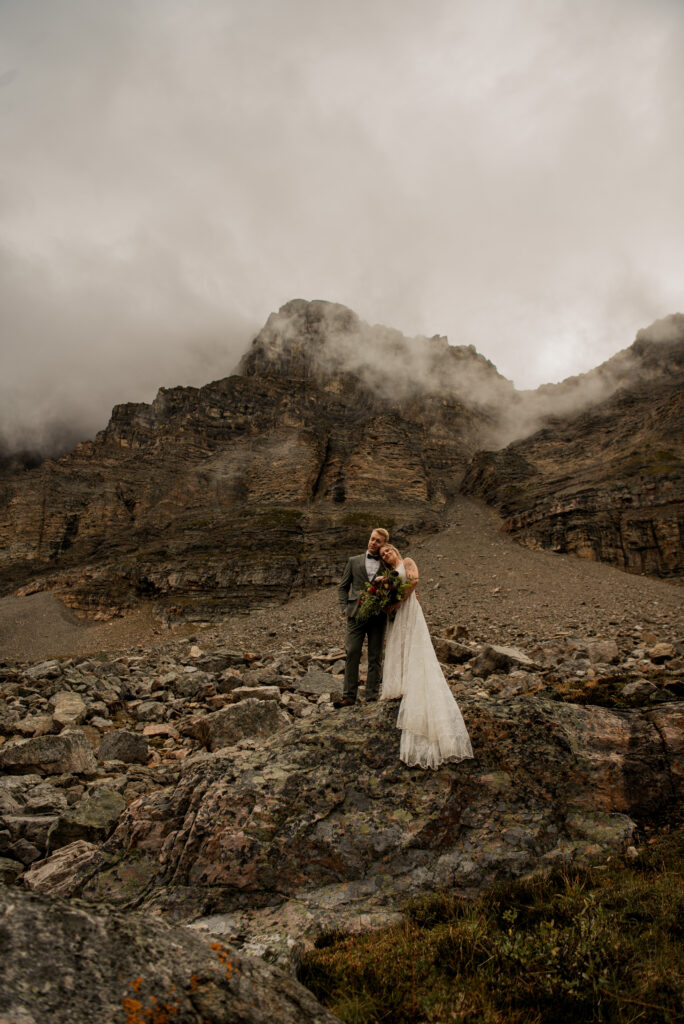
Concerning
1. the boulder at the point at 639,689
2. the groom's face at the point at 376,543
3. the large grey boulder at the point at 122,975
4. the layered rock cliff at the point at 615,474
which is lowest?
the boulder at the point at 639,689

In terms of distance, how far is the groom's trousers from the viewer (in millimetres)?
6926

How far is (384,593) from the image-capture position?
21.4ft

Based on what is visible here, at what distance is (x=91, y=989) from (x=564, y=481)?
2770 inches

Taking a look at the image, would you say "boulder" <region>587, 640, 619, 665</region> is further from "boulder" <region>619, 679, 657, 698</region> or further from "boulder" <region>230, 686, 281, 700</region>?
"boulder" <region>230, 686, 281, 700</region>

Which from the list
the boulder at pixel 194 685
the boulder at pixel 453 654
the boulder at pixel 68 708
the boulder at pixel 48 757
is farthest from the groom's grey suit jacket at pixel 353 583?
the boulder at pixel 453 654

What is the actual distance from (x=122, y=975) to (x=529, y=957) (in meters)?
2.37

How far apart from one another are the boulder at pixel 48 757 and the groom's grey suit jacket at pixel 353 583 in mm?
5296

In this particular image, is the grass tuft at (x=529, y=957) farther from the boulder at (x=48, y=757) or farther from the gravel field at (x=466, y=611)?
the gravel field at (x=466, y=611)

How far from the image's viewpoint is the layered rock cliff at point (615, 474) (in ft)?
156

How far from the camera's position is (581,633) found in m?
20.2

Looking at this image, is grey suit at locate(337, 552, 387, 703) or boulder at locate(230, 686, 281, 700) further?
boulder at locate(230, 686, 281, 700)

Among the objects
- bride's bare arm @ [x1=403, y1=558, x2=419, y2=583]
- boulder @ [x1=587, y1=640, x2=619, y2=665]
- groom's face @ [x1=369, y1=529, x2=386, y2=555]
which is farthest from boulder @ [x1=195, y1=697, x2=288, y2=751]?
boulder @ [x1=587, y1=640, x2=619, y2=665]

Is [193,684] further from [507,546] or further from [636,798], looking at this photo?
[507,546]

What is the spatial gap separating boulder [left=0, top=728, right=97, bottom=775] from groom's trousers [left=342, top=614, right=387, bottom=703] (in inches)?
192
